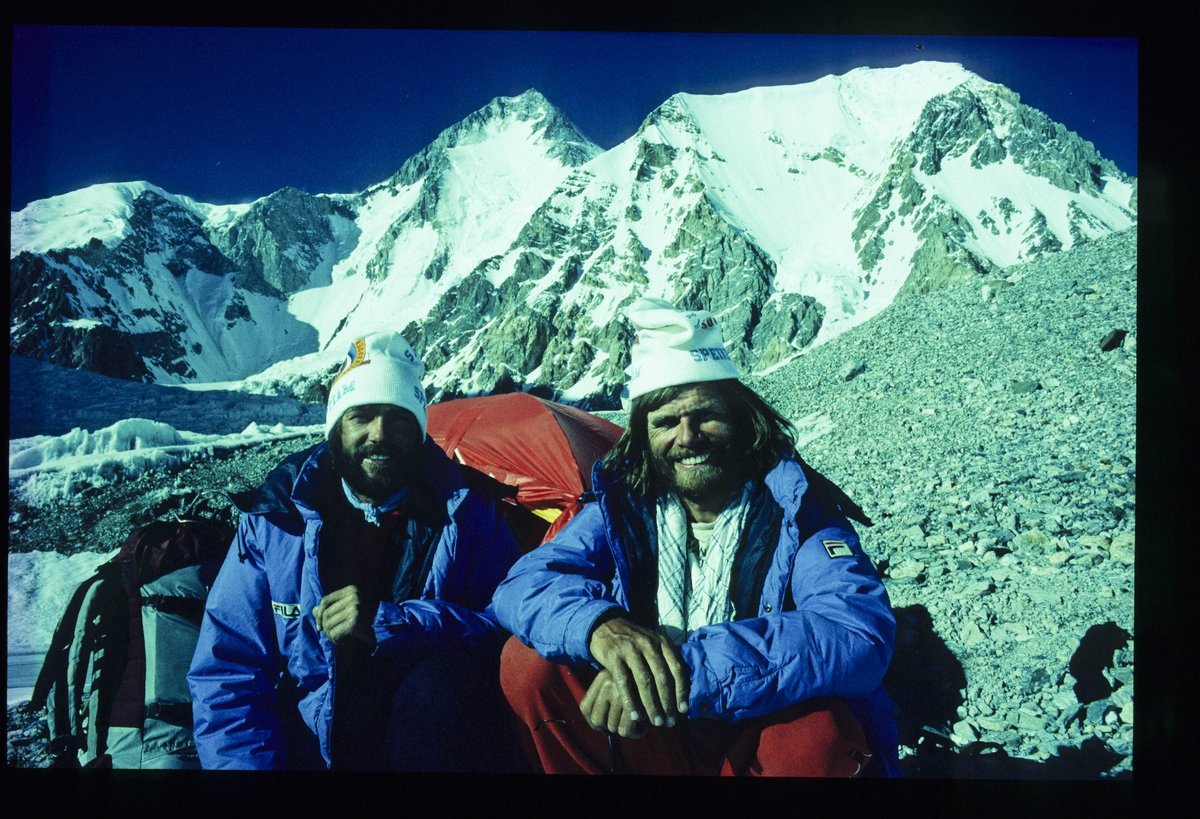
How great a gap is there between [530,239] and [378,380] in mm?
1304

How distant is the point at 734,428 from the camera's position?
2832 mm

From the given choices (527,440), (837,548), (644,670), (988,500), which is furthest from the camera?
(527,440)

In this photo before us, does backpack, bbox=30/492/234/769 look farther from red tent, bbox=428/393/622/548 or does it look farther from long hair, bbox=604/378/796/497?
long hair, bbox=604/378/796/497

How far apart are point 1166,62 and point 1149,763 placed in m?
2.72

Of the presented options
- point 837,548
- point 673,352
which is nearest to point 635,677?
point 837,548

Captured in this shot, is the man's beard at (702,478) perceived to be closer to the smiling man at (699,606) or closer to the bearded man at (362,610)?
the smiling man at (699,606)

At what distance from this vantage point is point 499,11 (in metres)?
3.42

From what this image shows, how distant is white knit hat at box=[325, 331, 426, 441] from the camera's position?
2.85 meters

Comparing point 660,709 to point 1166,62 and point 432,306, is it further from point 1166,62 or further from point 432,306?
point 1166,62

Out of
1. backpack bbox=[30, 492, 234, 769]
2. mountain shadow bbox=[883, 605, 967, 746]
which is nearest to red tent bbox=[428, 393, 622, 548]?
backpack bbox=[30, 492, 234, 769]

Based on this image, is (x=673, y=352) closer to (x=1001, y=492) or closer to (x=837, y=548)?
(x=837, y=548)

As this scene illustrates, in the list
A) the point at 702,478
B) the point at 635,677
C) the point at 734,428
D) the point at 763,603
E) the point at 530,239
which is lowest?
the point at 635,677

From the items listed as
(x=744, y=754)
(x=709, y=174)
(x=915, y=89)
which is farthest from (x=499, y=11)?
(x=744, y=754)

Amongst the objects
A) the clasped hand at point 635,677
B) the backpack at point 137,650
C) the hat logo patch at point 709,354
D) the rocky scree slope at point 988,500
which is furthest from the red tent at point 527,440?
the clasped hand at point 635,677
